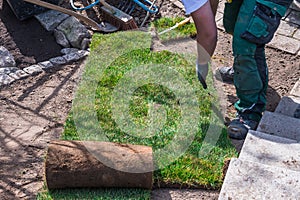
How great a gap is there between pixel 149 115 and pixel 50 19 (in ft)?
7.41

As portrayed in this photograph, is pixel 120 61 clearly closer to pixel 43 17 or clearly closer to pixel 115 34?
pixel 115 34

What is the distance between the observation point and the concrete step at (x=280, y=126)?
14.0 feet

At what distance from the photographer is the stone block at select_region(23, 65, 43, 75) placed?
18.5ft

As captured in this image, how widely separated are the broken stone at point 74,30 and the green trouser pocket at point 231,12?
191cm

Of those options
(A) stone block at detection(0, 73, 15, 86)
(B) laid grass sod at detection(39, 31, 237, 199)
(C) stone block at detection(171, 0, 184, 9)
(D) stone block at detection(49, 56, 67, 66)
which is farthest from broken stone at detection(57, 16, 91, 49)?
(C) stone block at detection(171, 0, 184, 9)

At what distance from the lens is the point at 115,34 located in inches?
245

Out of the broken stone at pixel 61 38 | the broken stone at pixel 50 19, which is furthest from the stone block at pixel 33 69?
the broken stone at pixel 50 19

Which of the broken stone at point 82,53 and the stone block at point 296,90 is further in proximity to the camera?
the broken stone at point 82,53

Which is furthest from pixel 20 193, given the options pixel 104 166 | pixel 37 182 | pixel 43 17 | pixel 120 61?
pixel 43 17

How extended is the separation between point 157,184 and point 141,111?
3.33 ft

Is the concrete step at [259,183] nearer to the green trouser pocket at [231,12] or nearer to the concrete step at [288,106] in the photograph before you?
the concrete step at [288,106]

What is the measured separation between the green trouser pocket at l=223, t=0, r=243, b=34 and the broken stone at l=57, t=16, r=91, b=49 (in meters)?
1.91

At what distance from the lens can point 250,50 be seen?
14.5 ft

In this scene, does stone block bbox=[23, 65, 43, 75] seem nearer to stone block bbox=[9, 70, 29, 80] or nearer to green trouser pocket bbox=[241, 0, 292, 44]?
stone block bbox=[9, 70, 29, 80]
